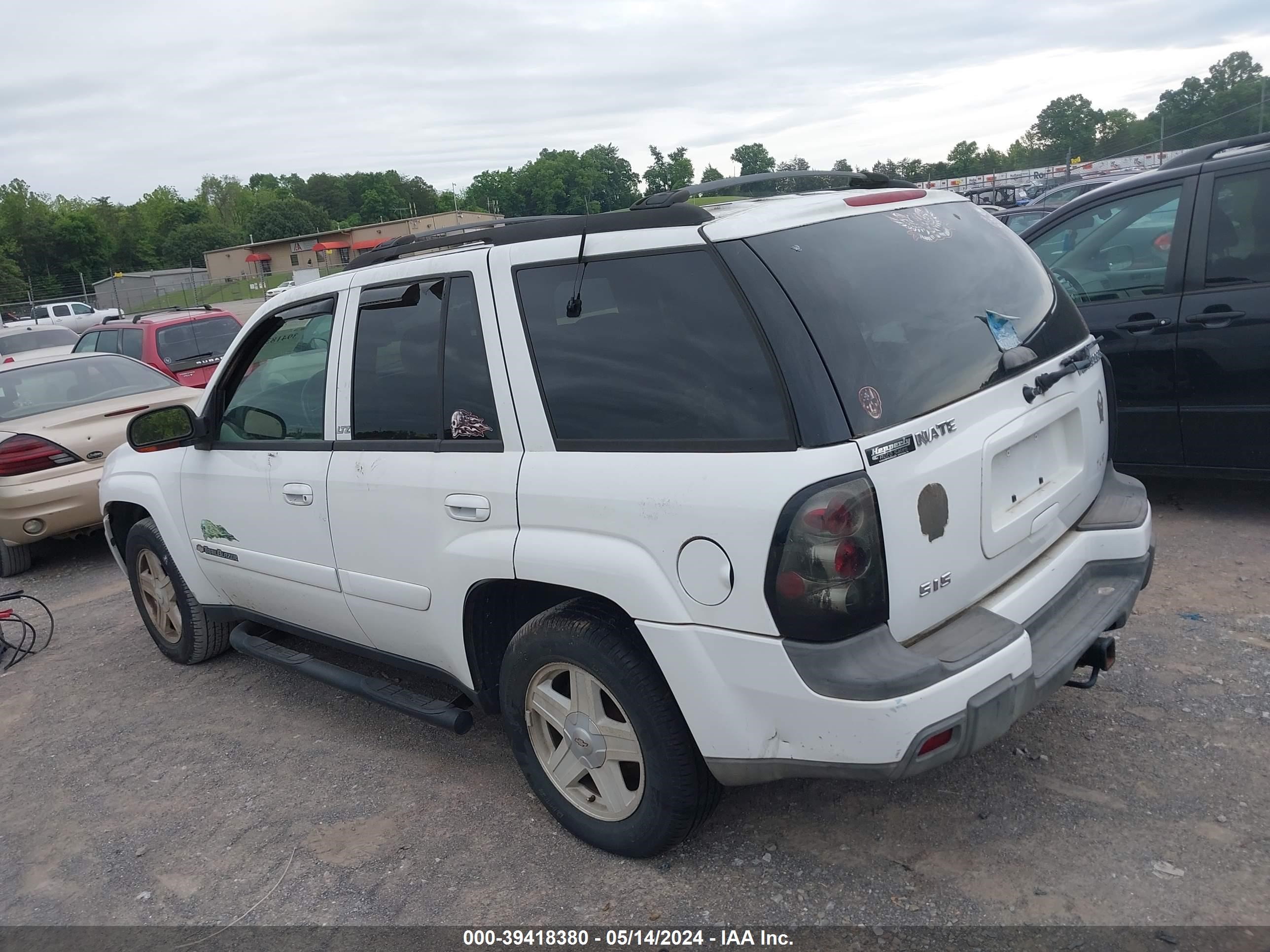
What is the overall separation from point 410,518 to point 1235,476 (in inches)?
164

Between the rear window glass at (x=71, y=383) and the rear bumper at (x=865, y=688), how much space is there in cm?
710

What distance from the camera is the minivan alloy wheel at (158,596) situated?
5.06m

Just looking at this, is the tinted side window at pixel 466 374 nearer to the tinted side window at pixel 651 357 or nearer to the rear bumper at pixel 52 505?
the tinted side window at pixel 651 357

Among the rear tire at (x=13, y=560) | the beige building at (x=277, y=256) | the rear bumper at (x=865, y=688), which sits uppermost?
the beige building at (x=277, y=256)

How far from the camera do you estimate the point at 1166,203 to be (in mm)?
5168

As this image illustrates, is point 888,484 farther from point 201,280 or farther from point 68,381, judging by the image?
point 201,280

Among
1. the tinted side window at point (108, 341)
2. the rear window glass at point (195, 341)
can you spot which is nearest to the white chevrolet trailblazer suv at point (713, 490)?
the rear window glass at point (195, 341)

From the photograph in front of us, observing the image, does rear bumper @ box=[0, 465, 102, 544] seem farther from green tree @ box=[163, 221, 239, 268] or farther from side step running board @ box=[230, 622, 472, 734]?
green tree @ box=[163, 221, 239, 268]

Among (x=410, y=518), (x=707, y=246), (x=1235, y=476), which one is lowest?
(x=1235, y=476)

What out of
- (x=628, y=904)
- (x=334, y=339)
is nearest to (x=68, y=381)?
(x=334, y=339)

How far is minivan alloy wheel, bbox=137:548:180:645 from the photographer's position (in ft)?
16.6

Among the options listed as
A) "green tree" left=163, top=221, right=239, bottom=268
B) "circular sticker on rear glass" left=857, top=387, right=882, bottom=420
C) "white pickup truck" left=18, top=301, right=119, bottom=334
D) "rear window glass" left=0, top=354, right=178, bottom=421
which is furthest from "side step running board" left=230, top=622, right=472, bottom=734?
"green tree" left=163, top=221, right=239, bottom=268

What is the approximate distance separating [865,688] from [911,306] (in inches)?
43.0

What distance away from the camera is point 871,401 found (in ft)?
8.08
